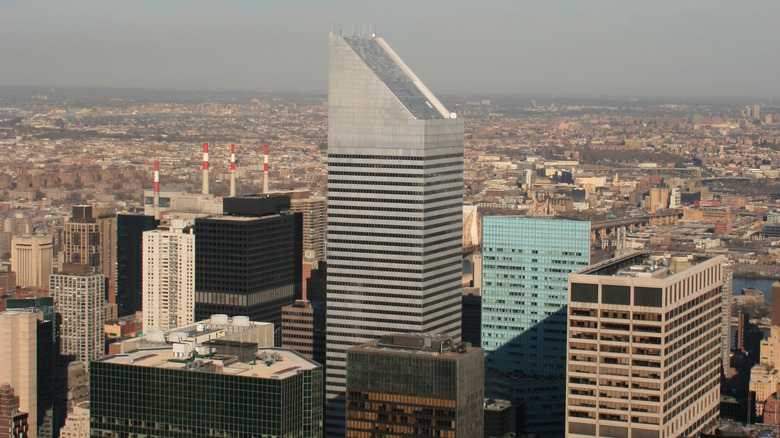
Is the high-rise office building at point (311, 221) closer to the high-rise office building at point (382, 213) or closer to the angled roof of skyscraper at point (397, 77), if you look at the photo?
the angled roof of skyscraper at point (397, 77)

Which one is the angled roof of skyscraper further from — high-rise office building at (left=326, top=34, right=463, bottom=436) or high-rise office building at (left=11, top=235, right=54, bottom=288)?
high-rise office building at (left=11, top=235, right=54, bottom=288)

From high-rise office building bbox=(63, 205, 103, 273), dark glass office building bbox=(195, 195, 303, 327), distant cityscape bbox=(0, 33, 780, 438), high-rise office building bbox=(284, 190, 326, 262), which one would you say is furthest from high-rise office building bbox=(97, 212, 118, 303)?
dark glass office building bbox=(195, 195, 303, 327)

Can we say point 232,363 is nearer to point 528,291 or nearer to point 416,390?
point 416,390

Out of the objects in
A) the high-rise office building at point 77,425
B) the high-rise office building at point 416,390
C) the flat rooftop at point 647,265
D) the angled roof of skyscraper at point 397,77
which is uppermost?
the angled roof of skyscraper at point 397,77

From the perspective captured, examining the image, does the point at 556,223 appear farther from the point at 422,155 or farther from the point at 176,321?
the point at 176,321

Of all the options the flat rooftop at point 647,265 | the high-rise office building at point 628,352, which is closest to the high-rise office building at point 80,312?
the flat rooftop at point 647,265

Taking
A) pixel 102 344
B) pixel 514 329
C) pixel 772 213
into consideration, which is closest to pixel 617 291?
pixel 514 329
